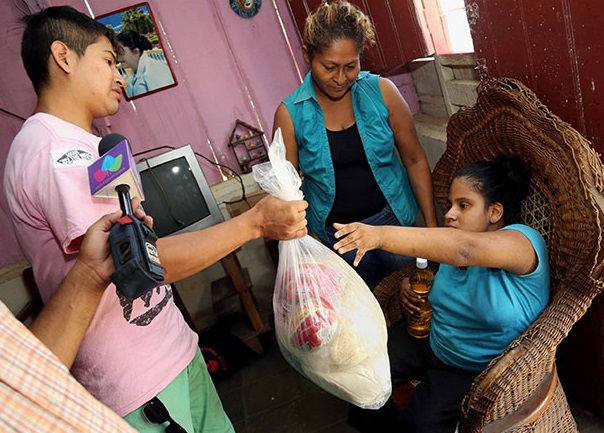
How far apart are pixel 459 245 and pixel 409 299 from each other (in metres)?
0.60

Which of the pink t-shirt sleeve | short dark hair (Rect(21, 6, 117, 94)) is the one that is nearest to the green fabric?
the pink t-shirt sleeve

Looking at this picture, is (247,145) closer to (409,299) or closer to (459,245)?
(409,299)

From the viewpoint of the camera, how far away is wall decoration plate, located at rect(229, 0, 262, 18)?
2.95m

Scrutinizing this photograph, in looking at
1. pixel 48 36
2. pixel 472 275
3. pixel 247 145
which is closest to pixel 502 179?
pixel 472 275

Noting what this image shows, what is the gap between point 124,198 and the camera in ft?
2.40

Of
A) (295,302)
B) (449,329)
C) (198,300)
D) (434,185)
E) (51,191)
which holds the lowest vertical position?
(198,300)

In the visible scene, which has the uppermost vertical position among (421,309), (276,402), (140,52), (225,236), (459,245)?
(140,52)

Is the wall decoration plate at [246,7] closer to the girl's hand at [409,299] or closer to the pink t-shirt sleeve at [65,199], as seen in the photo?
the girl's hand at [409,299]

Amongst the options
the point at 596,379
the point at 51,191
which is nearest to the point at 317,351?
the point at 51,191

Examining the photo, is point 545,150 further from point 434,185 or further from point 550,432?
point 550,432

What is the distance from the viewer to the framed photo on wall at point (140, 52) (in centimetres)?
281

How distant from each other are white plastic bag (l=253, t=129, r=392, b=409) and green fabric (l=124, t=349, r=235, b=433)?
0.30m

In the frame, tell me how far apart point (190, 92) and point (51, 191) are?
8.06 feet

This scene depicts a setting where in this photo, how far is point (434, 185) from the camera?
1.81 m
